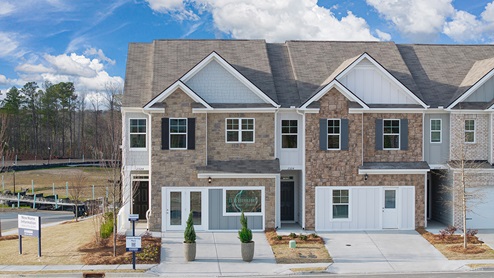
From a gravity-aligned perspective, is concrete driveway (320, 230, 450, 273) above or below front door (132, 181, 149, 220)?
below

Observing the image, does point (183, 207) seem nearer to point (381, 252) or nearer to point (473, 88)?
point (381, 252)

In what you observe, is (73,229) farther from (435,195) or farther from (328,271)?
(435,195)

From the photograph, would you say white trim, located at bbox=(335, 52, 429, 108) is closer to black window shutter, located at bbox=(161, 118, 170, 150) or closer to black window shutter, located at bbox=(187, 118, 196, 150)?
black window shutter, located at bbox=(187, 118, 196, 150)

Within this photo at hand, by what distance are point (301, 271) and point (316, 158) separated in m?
7.45

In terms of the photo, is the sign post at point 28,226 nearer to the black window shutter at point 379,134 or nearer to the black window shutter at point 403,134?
the black window shutter at point 379,134

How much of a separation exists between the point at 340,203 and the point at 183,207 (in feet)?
25.0

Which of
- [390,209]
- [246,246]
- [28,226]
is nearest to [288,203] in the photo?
[390,209]

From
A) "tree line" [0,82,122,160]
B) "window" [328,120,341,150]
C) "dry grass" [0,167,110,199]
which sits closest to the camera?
"window" [328,120,341,150]

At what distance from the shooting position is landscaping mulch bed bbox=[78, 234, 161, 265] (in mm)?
18672

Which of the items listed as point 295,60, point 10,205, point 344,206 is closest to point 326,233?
point 344,206

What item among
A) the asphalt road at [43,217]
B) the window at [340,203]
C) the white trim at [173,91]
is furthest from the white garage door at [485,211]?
the asphalt road at [43,217]

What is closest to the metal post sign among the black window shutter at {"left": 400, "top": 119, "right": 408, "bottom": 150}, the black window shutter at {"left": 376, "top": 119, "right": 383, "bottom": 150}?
the black window shutter at {"left": 376, "top": 119, "right": 383, "bottom": 150}

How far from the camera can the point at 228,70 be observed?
2448 centimetres

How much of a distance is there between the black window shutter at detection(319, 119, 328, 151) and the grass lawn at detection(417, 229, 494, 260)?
619 centimetres
